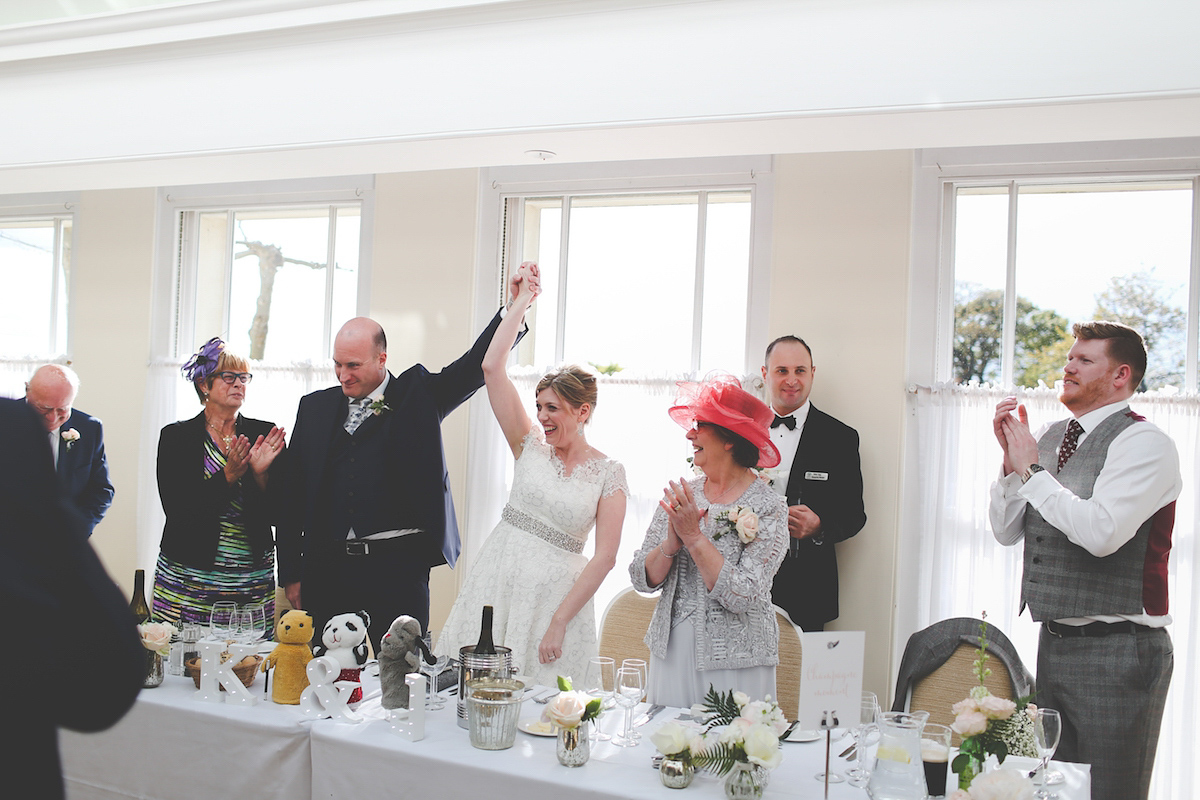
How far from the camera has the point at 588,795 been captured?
73.0 inches

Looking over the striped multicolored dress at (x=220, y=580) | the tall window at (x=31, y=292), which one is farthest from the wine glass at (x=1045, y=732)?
the tall window at (x=31, y=292)

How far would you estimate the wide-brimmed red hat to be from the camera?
8.63 feet

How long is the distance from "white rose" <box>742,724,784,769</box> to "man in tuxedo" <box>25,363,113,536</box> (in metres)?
3.32

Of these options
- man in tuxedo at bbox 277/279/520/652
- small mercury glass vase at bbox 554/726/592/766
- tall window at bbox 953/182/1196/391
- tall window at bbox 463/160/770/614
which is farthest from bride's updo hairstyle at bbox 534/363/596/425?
tall window at bbox 953/182/1196/391

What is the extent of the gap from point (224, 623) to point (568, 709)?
1.30 m

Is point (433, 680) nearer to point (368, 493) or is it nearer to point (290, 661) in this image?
point (290, 661)

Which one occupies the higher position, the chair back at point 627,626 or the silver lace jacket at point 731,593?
the silver lace jacket at point 731,593

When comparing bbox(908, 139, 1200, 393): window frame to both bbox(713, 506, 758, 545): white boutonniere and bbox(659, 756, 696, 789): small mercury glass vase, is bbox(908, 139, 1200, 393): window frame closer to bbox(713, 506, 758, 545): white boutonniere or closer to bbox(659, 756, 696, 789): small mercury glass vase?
bbox(713, 506, 758, 545): white boutonniere

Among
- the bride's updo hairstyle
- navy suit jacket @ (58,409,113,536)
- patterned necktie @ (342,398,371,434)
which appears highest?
the bride's updo hairstyle

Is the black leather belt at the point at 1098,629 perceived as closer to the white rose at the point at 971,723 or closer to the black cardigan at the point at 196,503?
the white rose at the point at 971,723

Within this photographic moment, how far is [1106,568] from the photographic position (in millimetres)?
2744

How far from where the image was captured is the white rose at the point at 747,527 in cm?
249

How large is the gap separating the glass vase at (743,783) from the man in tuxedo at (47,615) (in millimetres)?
1159

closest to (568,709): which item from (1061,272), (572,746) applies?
(572,746)
